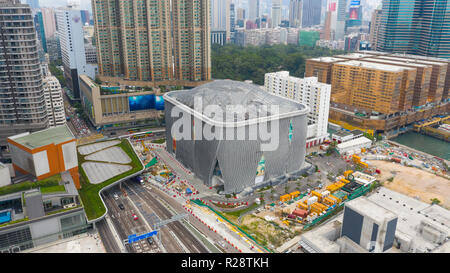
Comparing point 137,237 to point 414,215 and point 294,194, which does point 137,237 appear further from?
point 414,215

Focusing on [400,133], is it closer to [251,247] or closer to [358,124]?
[358,124]

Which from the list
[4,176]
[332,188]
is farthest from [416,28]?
[4,176]

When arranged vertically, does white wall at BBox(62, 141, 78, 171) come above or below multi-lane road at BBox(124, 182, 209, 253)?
above

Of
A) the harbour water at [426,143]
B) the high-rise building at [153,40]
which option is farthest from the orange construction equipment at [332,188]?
the high-rise building at [153,40]

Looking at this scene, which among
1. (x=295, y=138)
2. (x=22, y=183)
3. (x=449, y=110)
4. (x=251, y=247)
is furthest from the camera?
(x=449, y=110)

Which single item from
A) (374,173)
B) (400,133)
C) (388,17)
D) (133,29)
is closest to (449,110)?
(400,133)

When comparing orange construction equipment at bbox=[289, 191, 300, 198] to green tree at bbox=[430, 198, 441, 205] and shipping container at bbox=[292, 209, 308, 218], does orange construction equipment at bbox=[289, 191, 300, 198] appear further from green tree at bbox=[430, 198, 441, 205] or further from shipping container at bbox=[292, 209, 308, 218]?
green tree at bbox=[430, 198, 441, 205]

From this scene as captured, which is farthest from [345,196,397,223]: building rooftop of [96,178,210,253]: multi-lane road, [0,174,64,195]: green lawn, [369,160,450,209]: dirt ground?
[0,174,64,195]: green lawn
